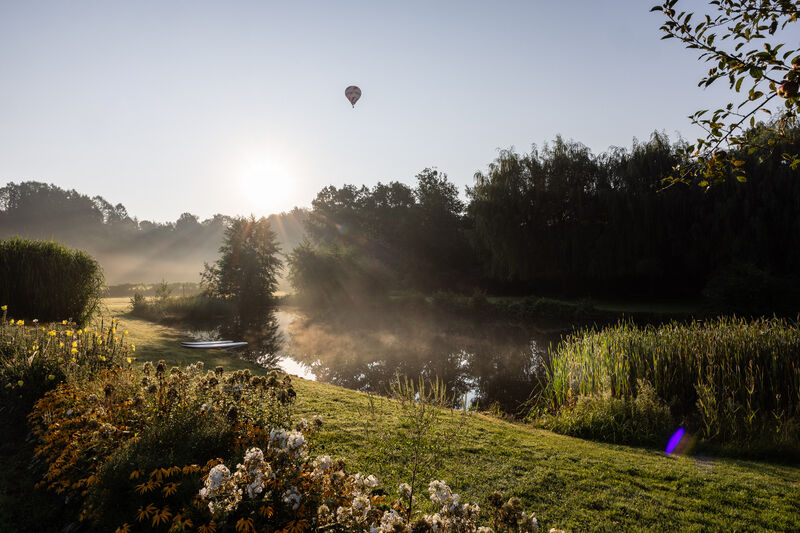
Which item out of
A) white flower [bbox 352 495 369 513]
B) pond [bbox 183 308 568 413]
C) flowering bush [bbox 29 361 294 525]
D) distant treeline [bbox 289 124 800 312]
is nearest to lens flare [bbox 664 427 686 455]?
pond [bbox 183 308 568 413]

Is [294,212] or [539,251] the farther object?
[294,212]

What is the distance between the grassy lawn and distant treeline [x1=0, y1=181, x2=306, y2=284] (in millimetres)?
66046

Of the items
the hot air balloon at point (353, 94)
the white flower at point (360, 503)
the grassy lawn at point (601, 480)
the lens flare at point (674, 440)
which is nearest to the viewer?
the white flower at point (360, 503)

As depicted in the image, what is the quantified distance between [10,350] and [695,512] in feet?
31.6

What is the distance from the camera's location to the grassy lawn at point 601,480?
3.76 metres

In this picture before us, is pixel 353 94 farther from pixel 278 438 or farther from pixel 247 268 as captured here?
pixel 278 438

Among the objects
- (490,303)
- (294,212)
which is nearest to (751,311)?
(490,303)

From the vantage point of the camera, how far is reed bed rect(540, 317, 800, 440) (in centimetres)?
677

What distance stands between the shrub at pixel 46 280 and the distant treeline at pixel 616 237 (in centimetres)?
1806

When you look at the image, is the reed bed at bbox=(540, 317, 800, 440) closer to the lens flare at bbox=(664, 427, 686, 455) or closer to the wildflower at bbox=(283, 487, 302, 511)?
the lens flare at bbox=(664, 427, 686, 455)

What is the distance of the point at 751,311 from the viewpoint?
1689 centimetres

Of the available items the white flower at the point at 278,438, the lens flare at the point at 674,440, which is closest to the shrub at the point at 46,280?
the white flower at the point at 278,438

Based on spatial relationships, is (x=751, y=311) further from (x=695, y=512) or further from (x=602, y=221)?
(x=695, y=512)

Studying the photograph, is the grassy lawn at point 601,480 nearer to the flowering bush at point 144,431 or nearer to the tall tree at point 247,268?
the flowering bush at point 144,431
